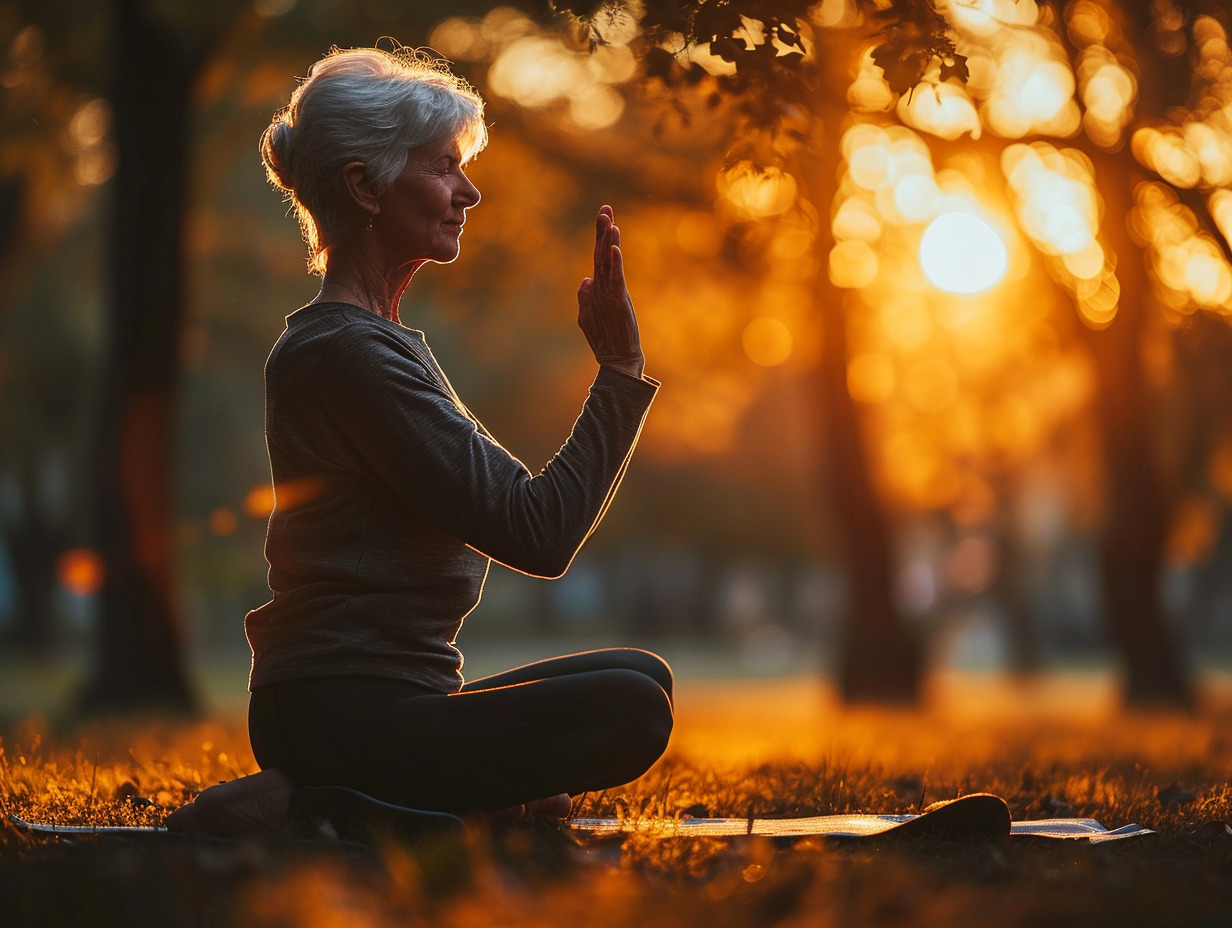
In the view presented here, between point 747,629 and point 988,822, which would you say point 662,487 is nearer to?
point 747,629

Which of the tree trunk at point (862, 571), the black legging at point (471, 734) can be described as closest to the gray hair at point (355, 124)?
the black legging at point (471, 734)

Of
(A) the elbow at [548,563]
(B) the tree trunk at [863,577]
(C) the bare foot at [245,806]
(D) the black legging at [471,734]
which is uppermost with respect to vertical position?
(A) the elbow at [548,563]

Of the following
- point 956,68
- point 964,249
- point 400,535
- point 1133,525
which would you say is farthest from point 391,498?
point 1133,525

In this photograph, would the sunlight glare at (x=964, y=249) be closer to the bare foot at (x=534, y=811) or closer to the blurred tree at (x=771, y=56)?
the blurred tree at (x=771, y=56)

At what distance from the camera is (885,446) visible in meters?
22.0

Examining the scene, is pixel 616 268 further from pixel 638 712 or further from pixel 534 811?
pixel 534 811

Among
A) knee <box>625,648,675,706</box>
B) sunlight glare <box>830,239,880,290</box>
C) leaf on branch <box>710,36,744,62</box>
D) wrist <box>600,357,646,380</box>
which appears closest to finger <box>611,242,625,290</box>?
wrist <box>600,357,646,380</box>

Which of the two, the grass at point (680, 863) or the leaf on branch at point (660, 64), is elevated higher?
the leaf on branch at point (660, 64)

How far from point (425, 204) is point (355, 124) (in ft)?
0.91

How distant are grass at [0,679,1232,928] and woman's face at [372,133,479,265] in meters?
1.56

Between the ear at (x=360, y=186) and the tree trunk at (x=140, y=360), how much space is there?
332 inches

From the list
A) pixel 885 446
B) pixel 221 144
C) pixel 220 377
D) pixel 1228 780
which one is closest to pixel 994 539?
pixel 885 446

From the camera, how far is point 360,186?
3.49 metres

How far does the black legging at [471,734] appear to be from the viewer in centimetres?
329
